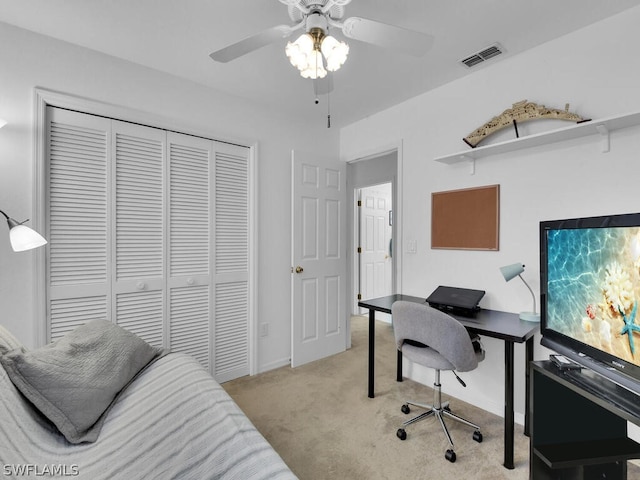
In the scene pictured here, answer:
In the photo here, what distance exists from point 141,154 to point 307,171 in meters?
1.48

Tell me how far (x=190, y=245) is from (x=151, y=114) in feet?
3.41

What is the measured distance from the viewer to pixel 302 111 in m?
3.07

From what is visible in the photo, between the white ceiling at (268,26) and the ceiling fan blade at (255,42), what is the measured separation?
1.31 ft

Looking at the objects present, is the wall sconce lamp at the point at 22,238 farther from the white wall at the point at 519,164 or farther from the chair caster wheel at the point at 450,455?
the white wall at the point at 519,164

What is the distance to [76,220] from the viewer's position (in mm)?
2049

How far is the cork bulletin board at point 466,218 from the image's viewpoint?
2279 millimetres

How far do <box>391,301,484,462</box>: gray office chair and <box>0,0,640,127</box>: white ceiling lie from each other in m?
1.70

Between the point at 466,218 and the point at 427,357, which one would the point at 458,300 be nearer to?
the point at 427,357

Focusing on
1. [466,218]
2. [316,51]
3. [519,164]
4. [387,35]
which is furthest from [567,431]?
[316,51]

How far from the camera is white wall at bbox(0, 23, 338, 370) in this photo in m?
1.84

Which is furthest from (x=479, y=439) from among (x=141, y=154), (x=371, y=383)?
(x=141, y=154)

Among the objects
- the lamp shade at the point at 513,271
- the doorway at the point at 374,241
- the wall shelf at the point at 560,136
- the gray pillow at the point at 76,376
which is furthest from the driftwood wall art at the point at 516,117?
the gray pillow at the point at 76,376

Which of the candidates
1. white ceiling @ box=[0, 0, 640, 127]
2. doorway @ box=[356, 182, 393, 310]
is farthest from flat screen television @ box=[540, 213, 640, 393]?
doorway @ box=[356, 182, 393, 310]

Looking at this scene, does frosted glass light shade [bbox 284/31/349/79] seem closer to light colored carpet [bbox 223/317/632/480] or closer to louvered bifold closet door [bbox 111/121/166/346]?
louvered bifold closet door [bbox 111/121/166/346]
